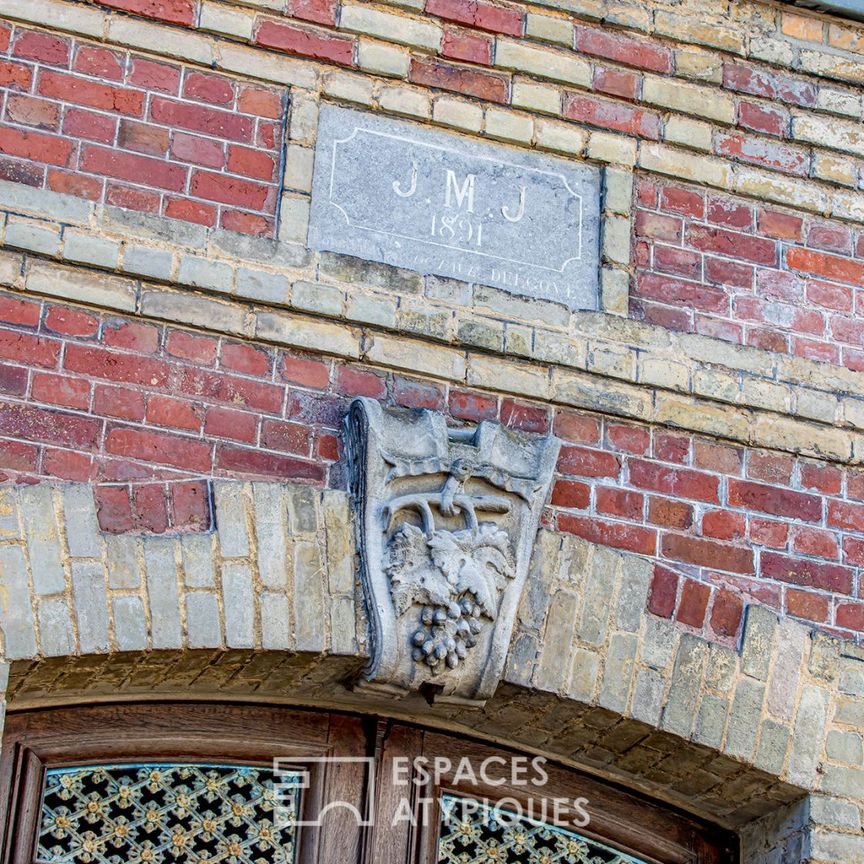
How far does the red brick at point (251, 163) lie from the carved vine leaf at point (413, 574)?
1190 mm

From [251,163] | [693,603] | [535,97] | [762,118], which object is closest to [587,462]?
[693,603]

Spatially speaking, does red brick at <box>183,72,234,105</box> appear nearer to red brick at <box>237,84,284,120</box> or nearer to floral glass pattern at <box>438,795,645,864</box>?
red brick at <box>237,84,284,120</box>

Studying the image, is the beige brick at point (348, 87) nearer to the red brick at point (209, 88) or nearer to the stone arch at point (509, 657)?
the red brick at point (209, 88)

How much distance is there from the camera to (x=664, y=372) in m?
5.21

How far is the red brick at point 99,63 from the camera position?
16.5 ft

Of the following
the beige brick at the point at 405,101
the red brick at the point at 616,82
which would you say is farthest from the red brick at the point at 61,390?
the red brick at the point at 616,82

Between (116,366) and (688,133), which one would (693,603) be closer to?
(688,133)

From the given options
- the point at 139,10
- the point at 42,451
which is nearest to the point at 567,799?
the point at 42,451

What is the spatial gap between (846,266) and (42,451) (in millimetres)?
2668

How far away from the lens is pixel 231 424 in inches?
187

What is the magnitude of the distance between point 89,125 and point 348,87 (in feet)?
2.68

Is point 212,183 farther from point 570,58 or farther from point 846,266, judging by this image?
point 846,266

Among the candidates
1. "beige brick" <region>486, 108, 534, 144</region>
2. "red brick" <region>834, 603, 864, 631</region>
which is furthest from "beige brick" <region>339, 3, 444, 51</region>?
"red brick" <region>834, 603, 864, 631</region>

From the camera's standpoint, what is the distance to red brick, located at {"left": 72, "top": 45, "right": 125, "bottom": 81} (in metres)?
5.02
